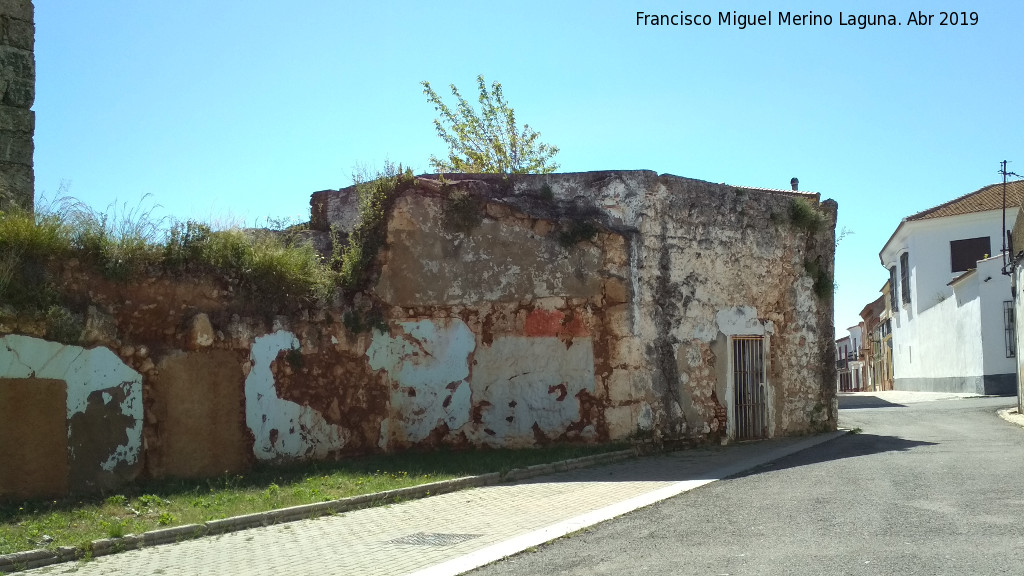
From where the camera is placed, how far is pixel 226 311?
1033 centimetres

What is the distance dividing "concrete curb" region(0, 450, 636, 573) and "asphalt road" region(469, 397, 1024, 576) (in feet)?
7.47

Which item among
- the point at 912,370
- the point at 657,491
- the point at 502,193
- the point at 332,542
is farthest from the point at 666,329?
the point at 912,370

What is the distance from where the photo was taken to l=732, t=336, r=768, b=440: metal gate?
1403 cm

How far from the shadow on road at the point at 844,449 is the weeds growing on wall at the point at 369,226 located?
19.2 feet

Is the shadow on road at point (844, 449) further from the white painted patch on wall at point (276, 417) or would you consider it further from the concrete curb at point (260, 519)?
the white painted patch on wall at point (276, 417)

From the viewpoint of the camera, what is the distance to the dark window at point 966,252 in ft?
116

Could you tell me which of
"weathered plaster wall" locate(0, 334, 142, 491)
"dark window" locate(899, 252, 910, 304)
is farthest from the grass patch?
"dark window" locate(899, 252, 910, 304)

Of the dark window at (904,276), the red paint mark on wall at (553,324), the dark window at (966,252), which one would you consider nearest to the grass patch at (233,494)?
the red paint mark on wall at (553,324)

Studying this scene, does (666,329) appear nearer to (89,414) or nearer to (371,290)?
(371,290)

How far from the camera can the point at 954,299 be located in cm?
3241

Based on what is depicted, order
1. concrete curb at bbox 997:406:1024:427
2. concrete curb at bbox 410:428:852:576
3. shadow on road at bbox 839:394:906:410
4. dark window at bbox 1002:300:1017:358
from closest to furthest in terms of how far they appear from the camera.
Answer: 1. concrete curb at bbox 410:428:852:576
2. concrete curb at bbox 997:406:1024:427
3. shadow on road at bbox 839:394:906:410
4. dark window at bbox 1002:300:1017:358

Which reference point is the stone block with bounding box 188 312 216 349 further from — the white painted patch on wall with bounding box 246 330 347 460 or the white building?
the white building

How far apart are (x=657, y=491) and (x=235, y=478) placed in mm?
4660

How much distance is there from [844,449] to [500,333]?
17.8 feet
